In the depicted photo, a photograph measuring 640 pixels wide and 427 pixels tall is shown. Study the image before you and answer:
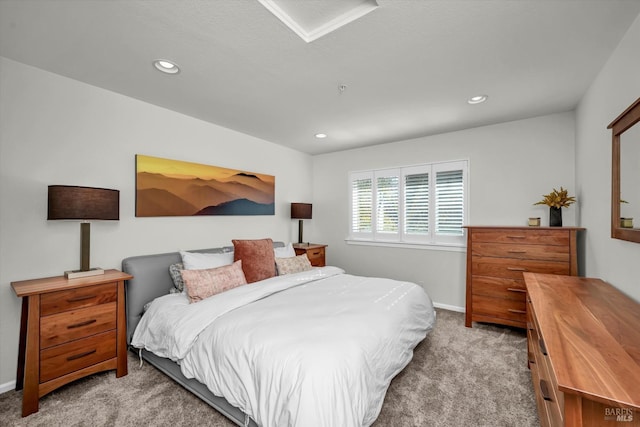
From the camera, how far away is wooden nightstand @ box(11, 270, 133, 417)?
1.87 m

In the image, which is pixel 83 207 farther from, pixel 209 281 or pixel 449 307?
pixel 449 307

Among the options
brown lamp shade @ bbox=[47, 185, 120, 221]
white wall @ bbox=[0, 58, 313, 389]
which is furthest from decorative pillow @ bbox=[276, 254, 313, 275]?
brown lamp shade @ bbox=[47, 185, 120, 221]

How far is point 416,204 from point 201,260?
120 inches

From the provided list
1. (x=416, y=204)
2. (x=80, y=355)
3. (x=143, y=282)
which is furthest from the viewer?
(x=416, y=204)

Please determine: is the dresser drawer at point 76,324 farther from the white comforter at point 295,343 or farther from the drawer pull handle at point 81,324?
the white comforter at point 295,343

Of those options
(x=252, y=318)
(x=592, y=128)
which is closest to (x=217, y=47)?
(x=252, y=318)

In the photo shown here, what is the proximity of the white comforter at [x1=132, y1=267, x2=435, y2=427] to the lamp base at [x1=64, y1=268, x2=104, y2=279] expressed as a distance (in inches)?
20.7

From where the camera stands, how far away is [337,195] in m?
4.96

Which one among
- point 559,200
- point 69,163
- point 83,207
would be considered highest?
point 69,163

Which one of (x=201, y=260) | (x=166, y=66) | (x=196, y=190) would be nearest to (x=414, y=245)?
(x=201, y=260)

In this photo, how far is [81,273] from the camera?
2.24 meters

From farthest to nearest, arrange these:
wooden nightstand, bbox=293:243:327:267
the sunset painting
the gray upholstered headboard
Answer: wooden nightstand, bbox=293:243:327:267
the sunset painting
the gray upholstered headboard

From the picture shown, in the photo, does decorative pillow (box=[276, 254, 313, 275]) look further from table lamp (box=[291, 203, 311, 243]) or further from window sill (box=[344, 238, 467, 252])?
→ window sill (box=[344, 238, 467, 252])

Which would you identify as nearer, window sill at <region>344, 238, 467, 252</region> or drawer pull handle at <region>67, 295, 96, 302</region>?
drawer pull handle at <region>67, 295, 96, 302</region>
